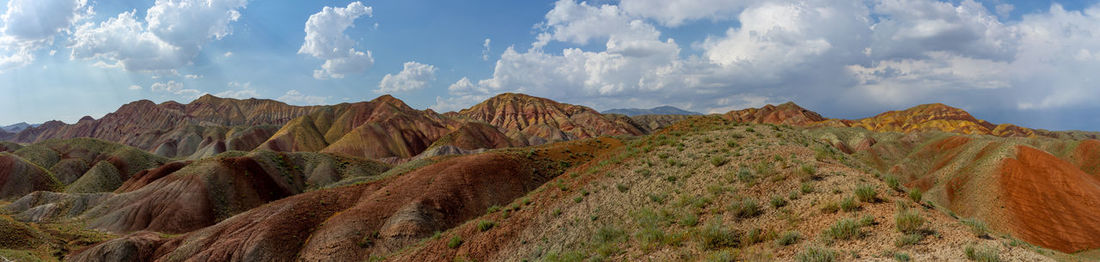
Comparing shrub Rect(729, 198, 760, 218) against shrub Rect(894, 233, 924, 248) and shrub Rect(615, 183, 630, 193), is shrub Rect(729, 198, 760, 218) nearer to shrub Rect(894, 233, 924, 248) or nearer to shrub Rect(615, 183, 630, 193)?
shrub Rect(894, 233, 924, 248)

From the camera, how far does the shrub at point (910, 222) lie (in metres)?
8.02

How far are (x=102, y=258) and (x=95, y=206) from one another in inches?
849

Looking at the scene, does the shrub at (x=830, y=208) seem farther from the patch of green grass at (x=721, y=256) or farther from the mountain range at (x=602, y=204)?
the patch of green grass at (x=721, y=256)

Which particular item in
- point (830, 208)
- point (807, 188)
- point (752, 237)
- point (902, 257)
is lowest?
point (752, 237)

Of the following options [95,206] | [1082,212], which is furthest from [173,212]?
[1082,212]

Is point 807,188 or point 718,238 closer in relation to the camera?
point 718,238

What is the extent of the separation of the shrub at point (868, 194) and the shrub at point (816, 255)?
2.78m

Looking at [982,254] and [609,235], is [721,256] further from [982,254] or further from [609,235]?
[609,235]

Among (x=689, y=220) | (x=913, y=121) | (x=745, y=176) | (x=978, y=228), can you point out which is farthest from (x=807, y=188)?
(x=913, y=121)

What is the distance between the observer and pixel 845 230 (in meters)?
8.66

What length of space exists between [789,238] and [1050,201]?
48785 millimetres

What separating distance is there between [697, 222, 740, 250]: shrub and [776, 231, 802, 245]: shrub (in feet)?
3.34

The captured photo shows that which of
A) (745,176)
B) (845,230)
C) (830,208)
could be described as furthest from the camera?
(745,176)

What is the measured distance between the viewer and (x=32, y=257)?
22.8 m
